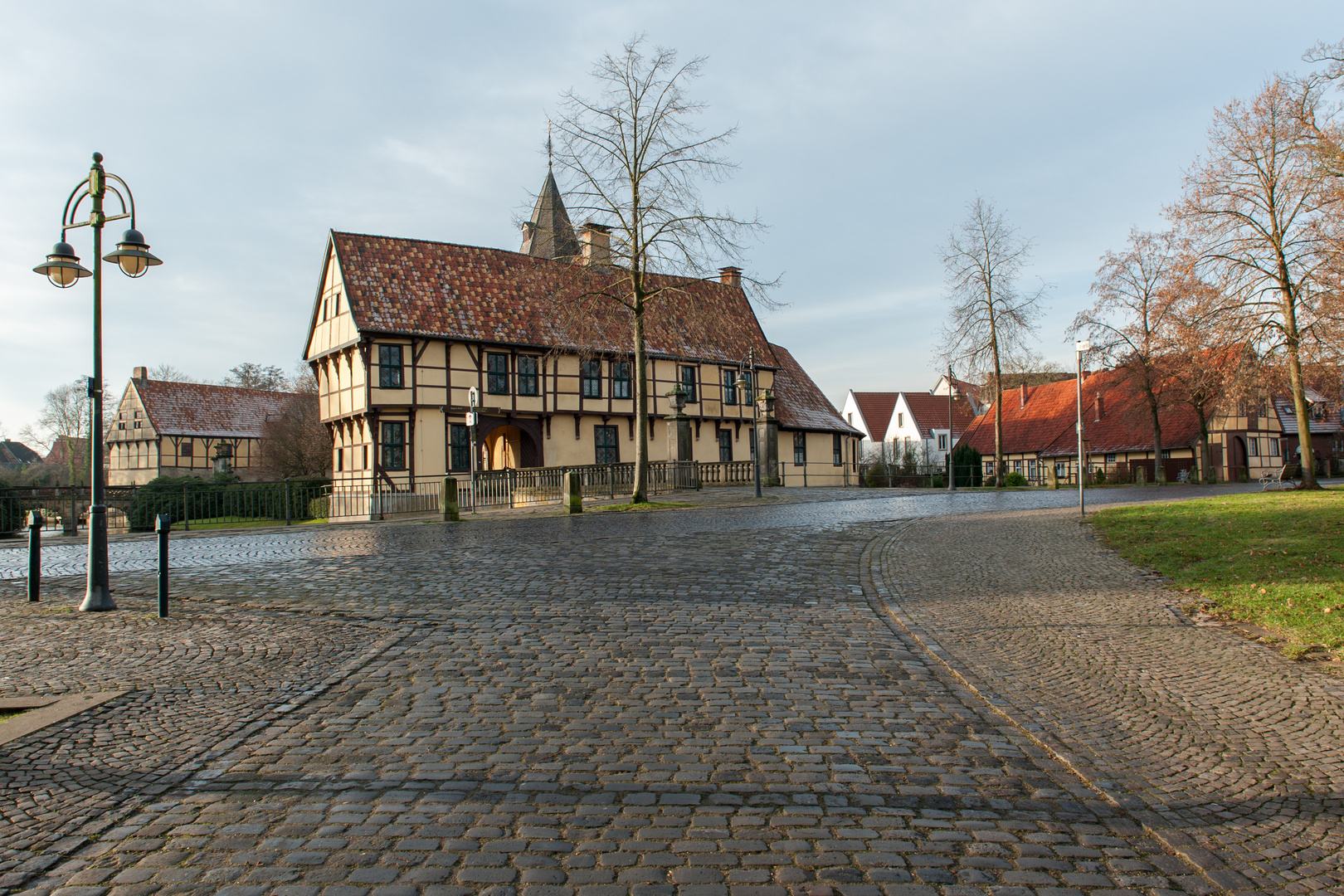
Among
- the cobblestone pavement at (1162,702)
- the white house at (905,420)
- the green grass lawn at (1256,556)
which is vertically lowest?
the cobblestone pavement at (1162,702)

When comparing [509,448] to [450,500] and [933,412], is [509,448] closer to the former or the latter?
[450,500]

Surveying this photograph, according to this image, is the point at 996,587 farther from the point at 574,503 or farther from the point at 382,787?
the point at 574,503

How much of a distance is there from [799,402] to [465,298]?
65.6 ft

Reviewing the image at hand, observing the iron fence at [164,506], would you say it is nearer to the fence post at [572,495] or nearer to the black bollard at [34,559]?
the fence post at [572,495]

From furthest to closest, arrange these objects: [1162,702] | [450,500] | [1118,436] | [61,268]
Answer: [1118,436]
[450,500]
[61,268]
[1162,702]

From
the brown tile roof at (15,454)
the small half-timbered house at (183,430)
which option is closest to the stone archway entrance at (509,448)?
the small half-timbered house at (183,430)

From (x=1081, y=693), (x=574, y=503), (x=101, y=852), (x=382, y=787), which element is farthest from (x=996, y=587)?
(x=574, y=503)

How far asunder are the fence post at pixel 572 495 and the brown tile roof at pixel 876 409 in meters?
67.6

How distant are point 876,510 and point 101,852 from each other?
18.5 metres

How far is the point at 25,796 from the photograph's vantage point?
3842 mm

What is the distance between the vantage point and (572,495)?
69.6ft

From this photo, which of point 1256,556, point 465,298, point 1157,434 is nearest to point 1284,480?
point 1157,434

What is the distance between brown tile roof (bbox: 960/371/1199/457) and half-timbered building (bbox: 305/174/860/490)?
80.3 feet

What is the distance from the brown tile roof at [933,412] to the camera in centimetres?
7744
